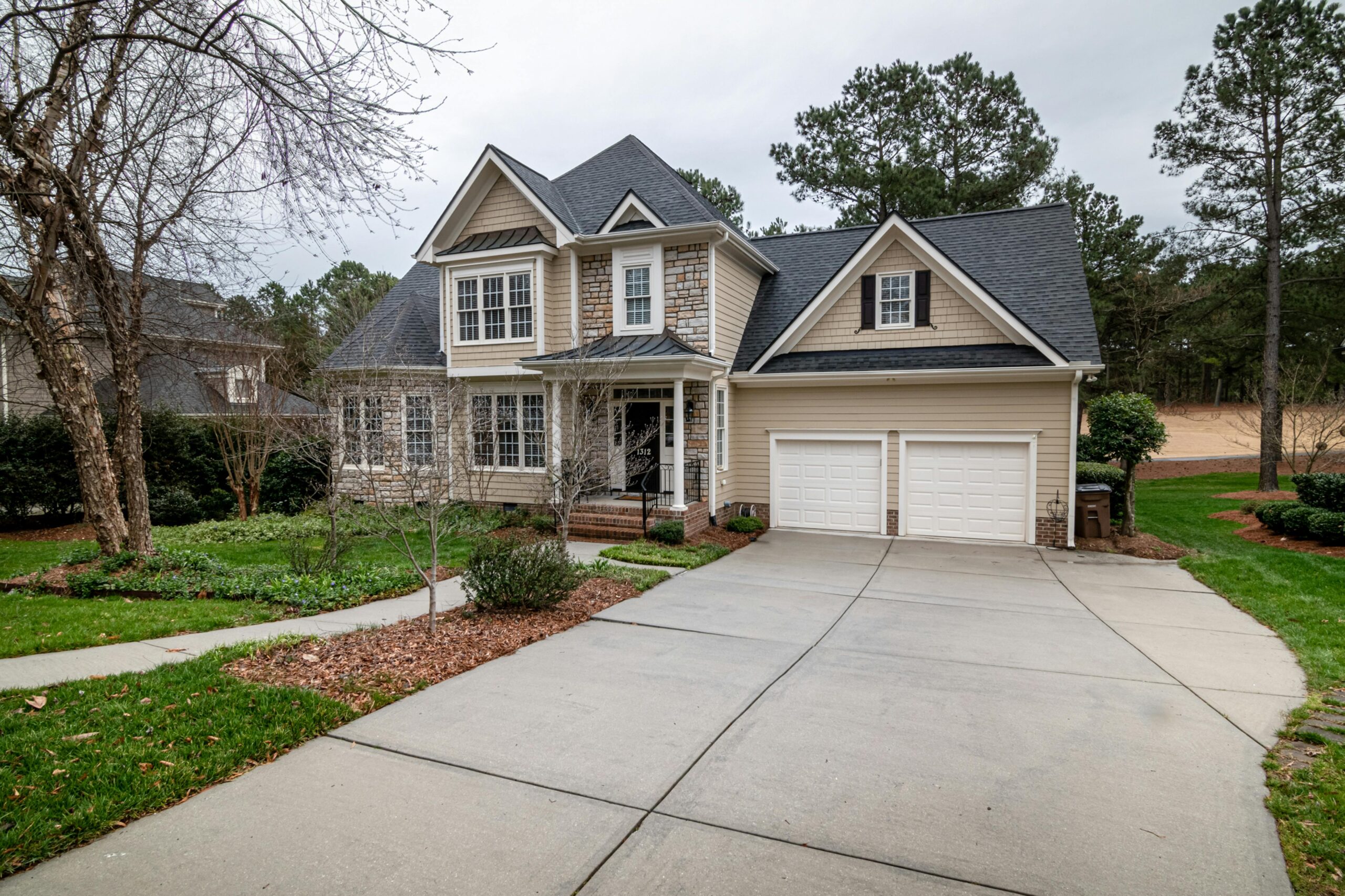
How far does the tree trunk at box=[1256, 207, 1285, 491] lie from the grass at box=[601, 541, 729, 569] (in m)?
16.6

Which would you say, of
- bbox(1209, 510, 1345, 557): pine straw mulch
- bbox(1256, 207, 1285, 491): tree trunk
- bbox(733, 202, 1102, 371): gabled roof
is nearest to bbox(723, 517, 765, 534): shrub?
bbox(733, 202, 1102, 371): gabled roof

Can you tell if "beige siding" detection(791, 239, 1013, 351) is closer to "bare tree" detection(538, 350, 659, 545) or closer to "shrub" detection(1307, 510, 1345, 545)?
"bare tree" detection(538, 350, 659, 545)

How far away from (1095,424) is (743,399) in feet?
21.8

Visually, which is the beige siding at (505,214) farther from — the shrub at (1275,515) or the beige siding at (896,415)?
the shrub at (1275,515)

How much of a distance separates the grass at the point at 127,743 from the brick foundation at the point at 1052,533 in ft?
39.7

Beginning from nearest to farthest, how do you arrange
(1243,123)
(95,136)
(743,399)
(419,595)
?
(95,136) < (419,595) < (743,399) < (1243,123)

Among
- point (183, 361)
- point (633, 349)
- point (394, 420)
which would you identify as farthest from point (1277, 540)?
point (183, 361)

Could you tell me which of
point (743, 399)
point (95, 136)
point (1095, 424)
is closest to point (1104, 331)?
point (1095, 424)

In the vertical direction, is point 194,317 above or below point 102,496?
above

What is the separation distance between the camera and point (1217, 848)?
134 inches

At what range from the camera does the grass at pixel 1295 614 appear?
3.40m

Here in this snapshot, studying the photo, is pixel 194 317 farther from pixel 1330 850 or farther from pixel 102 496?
pixel 1330 850

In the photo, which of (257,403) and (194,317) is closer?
(194,317)

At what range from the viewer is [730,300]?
48.7 ft
